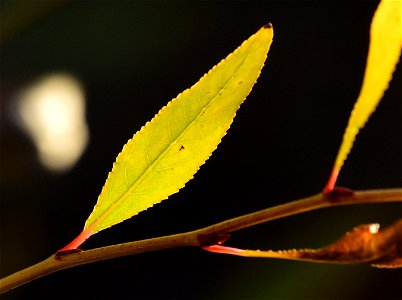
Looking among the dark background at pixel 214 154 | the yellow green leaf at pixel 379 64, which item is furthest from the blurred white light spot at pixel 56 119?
the yellow green leaf at pixel 379 64

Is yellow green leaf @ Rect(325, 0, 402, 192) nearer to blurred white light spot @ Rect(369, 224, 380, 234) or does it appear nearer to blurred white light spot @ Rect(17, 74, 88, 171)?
blurred white light spot @ Rect(369, 224, 380, 234)

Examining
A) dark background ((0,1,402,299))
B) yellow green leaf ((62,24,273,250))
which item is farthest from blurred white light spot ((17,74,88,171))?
yellow green leaf ((62,24,273,250))

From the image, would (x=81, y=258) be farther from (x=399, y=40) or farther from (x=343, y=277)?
(x=343, y=277)

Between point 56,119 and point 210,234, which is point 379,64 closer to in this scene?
point 210,234

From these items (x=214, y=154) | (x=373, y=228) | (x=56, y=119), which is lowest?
(x=373, y=228)

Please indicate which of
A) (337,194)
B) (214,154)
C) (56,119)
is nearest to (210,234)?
(337,194)

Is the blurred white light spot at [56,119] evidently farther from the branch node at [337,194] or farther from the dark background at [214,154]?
the branch node at [337,194]
